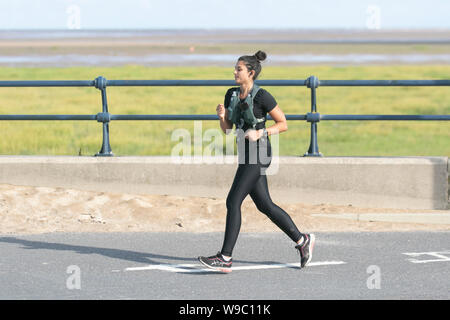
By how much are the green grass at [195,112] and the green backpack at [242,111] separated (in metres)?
8.39

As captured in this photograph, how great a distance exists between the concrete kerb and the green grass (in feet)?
15.2

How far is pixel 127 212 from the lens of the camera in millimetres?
10508

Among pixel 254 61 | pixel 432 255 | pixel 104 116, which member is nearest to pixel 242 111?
pixel 254 61

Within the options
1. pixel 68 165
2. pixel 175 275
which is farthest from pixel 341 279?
pixel 68 165

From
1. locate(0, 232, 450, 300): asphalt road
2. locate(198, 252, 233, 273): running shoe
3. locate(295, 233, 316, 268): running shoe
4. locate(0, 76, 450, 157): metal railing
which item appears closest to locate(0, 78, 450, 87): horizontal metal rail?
locate(0, 76, 450, 157): metal railing

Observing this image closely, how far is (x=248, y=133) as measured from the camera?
764 cm

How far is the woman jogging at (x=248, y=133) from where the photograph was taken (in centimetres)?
769

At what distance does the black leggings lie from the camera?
7.83 metres

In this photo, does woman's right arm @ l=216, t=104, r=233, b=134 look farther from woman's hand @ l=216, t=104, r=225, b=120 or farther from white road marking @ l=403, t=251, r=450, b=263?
white road marking @ l=403, t=251, r=450, b=263

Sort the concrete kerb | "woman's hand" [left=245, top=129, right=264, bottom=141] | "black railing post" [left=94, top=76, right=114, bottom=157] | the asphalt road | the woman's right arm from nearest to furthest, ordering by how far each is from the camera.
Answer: the asphalt road
"woman's hand" [left=245, top=129, right=264, bottom=141]
the woman's right arm
the concrete kerb
"black railing post" [left=94, top=76, right=114, bottom=157]

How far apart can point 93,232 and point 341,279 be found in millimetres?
3103

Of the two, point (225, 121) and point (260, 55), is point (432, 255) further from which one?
point (260, 55)

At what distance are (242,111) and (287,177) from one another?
3.28 m

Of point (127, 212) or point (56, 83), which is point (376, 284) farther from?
point (56, 83)
